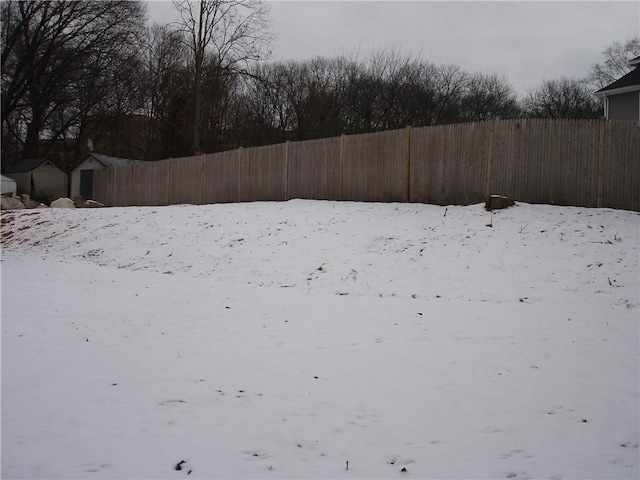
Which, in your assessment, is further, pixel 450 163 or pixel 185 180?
pixel 185 180

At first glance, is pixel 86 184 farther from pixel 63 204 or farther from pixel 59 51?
pixel 59 51

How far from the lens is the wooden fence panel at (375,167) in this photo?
1205 cm

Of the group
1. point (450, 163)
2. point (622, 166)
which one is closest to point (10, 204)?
point (450, 163)

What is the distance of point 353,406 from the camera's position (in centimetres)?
369

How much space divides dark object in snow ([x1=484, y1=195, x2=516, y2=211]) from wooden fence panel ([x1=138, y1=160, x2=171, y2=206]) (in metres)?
13.4

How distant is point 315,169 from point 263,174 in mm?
2191

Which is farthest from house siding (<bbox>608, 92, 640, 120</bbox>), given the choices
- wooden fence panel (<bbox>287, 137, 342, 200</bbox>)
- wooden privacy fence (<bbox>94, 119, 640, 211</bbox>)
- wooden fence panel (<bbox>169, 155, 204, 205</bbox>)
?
wooden fence panel (<bbox>169, 155, 204, 205</bbox>)

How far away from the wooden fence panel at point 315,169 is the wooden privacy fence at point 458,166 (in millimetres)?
28

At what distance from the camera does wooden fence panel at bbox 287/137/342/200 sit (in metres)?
13.5

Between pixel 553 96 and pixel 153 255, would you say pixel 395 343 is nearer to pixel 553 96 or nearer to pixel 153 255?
A: pixel 153 255

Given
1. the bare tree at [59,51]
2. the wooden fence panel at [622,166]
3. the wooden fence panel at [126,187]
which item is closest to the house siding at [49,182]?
the bare tree at [59,51]

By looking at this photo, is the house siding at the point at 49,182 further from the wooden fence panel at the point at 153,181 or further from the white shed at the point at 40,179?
the wooden fence panel at the point at 153,181

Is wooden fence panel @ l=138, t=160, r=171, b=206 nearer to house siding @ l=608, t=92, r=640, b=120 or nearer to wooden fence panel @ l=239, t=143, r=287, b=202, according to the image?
wooden fence panel @ l=239, t=143, r=287, b=202

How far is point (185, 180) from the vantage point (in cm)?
1848
